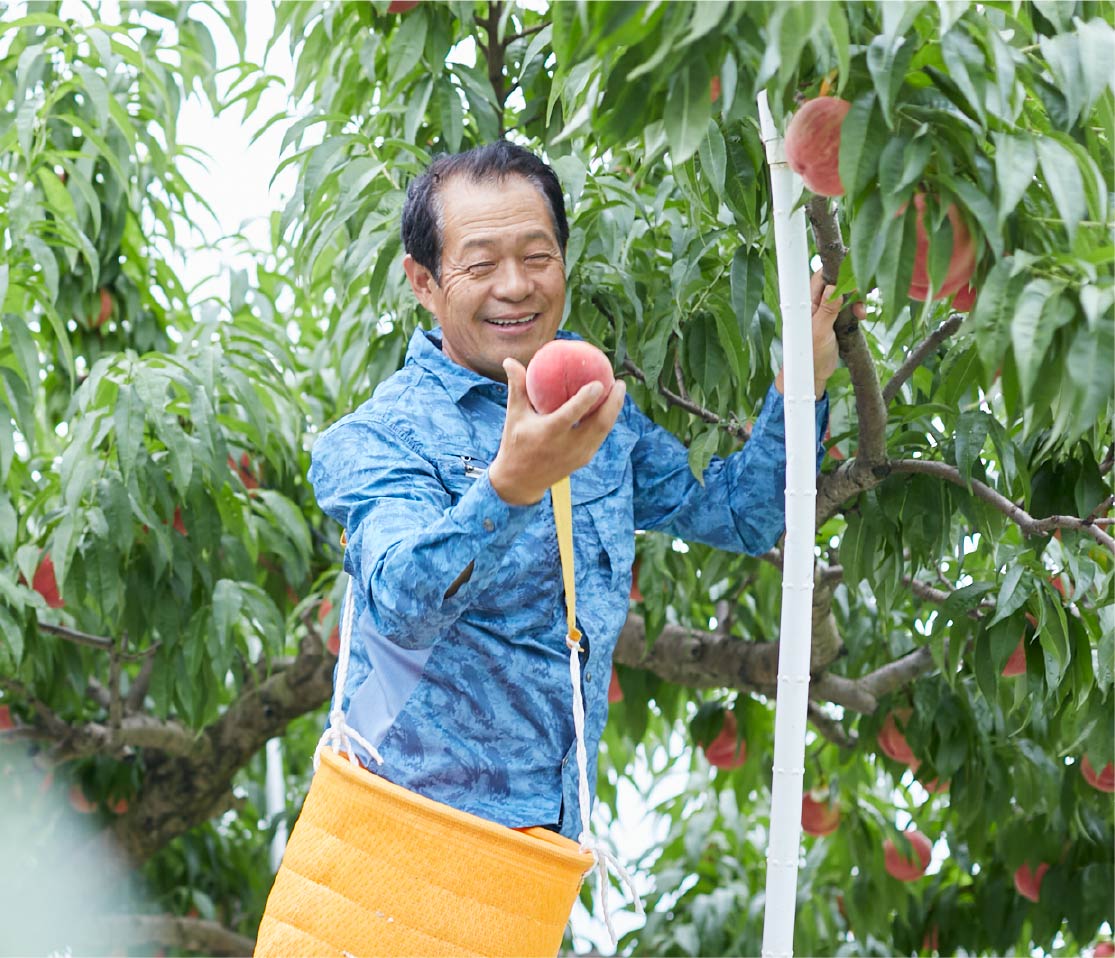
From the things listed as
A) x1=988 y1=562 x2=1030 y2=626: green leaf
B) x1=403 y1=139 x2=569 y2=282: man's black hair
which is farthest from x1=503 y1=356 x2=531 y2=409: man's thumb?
x1=988 y1=562 x2=1030 y2=626: green leaf

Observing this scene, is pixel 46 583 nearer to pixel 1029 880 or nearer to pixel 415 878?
pixel 415 878

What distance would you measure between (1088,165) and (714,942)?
2.30 m

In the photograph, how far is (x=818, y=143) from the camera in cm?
115

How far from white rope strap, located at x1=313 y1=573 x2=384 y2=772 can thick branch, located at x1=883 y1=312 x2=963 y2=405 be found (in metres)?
0.59

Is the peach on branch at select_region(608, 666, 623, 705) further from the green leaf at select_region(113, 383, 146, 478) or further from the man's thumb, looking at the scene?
the man's thumb

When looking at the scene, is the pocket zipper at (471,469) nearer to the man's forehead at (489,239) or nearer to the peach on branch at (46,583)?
the man's forehead at (489,239)

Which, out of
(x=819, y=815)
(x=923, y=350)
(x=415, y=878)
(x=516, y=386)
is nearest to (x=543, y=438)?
(x=516, y=386)

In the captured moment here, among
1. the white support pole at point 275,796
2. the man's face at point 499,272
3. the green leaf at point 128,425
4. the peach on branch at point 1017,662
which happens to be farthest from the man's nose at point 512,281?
the white support pole at point 275,796

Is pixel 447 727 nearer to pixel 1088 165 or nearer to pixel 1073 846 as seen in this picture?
pixel 1088 165

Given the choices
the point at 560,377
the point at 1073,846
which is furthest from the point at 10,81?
the point at 1073,846

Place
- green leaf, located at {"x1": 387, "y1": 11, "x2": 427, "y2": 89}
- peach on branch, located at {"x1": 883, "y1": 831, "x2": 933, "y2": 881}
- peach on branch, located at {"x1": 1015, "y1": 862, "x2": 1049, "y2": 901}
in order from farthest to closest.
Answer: peach on branch, located at {"x1": 883, "y1": 831, "x2": 933, "y2": 881} < peach on branch, located at {"x1": 1015, "y1": 862, "x2": 1049, "y2": 901} < green leaf, located at {"x1": 387, "y1": 11, "x2": 427, "y2": 89}

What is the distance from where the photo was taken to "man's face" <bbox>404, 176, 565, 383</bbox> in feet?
4.72

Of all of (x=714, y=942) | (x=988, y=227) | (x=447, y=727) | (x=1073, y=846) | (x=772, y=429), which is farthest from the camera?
(x=714, y=942)

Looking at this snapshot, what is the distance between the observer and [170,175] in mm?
Answer: 2871
